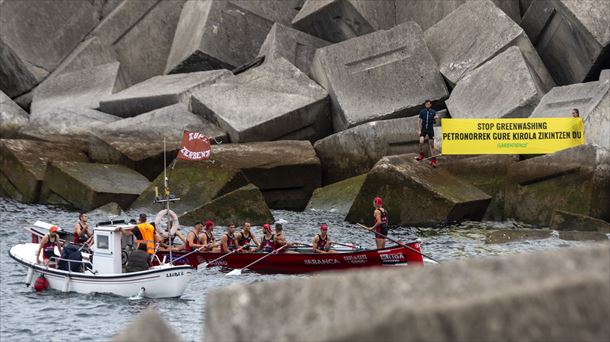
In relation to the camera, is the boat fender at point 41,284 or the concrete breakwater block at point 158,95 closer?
the boat fender at point 41,284

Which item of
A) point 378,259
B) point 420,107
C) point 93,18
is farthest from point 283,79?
point 378,259

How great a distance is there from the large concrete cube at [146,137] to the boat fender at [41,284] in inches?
338

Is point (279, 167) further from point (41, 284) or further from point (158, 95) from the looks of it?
point (41, 284)

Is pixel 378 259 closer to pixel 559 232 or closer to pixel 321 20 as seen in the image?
pixel 559 232

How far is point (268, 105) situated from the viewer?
28.9m

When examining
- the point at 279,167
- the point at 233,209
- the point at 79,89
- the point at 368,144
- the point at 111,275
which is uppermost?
the point at 79,89

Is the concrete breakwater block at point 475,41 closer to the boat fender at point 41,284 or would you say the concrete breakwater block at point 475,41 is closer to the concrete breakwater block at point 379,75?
the concrete breakwater block at point 379,75

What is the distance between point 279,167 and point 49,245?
8.45 m

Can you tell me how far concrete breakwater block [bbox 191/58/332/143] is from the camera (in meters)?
28.4

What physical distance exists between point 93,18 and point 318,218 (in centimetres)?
1439

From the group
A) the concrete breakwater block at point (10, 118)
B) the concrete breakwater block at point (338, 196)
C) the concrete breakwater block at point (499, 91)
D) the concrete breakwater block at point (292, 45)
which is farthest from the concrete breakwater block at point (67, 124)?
the concrete breakwater block at point (499, 91)

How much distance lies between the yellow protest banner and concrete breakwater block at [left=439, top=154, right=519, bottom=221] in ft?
0.86

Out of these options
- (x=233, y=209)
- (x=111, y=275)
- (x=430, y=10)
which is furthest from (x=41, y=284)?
(x=430, y=10)

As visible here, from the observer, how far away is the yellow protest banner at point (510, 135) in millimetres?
24875
